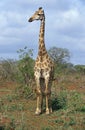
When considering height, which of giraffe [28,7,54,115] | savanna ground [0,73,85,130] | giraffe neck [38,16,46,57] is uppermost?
giraffe neck [38,16,46,57]

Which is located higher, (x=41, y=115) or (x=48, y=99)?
(x=48, y=99)

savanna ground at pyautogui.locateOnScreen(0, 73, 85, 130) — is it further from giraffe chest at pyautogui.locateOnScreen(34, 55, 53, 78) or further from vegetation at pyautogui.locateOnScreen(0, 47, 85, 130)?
giraffe chest at pyautogui.locateOnScreen(34, 55, 53, 78)

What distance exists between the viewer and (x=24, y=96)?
16.8 meters

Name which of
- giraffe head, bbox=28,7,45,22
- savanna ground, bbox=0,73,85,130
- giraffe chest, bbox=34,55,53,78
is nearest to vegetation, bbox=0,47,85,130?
savanna ground, bbox=0,73,85,130

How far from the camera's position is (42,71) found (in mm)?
13320

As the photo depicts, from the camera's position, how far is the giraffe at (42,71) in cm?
1331

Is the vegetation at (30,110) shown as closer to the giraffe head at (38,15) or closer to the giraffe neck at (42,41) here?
the giraffe neck at (42,41)

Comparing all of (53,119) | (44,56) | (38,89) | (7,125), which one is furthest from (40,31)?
(7,125)

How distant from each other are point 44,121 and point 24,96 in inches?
179

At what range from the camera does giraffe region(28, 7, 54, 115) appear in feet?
43.7

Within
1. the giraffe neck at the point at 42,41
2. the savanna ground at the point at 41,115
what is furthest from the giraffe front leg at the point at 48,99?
the giraffe neck at the point at 42,41

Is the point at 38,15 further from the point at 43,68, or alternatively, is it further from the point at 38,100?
the point at 38,100

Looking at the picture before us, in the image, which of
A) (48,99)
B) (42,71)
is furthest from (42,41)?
(48,99)

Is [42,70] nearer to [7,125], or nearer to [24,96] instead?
[7,125]
